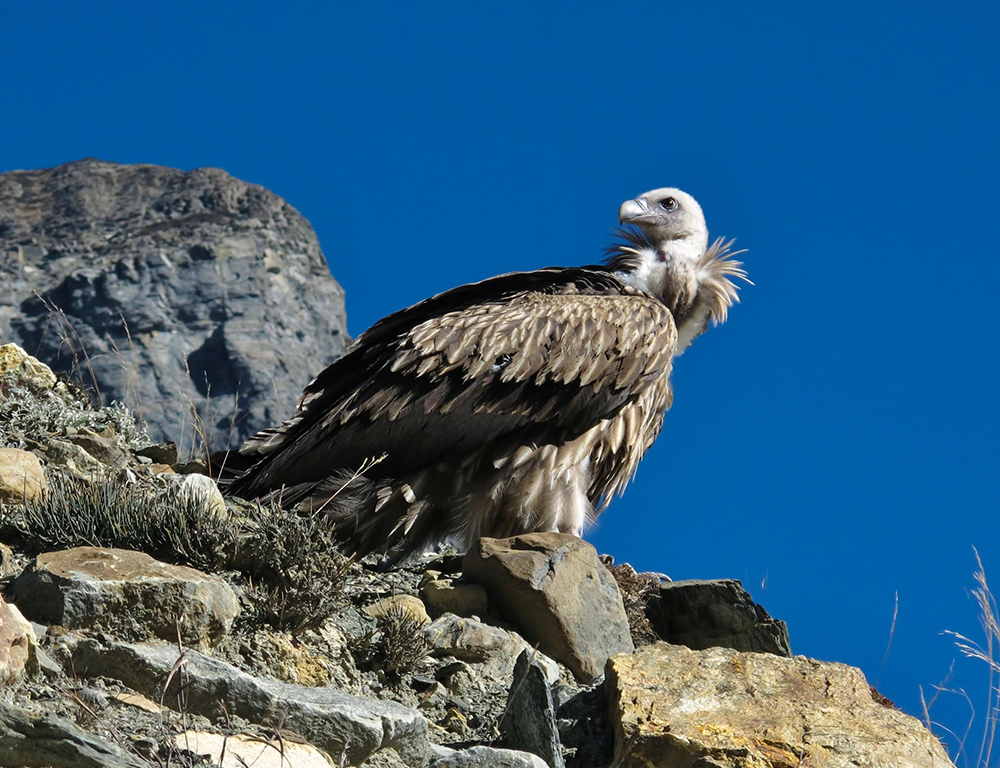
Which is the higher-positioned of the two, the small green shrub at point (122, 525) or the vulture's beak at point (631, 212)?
the vulture's beak at point (631, 212)

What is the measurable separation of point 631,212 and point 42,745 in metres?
6.48

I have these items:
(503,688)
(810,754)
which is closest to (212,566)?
(503,688)

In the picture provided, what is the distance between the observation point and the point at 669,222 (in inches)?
379

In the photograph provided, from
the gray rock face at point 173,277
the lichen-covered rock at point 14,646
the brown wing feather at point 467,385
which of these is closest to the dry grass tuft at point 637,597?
the brown wing feather at point 467,385

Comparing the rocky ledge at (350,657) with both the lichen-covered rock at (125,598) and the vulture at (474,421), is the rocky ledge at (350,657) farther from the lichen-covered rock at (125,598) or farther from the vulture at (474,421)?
the vulture at (474,421)

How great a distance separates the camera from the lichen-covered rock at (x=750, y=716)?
194 inches

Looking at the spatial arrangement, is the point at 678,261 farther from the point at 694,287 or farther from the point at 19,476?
the point at 19,476

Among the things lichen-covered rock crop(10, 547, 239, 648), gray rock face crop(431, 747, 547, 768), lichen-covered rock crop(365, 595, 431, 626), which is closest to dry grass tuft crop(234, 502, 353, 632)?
lichen-covered rock crop(365, 595, 431, 626)

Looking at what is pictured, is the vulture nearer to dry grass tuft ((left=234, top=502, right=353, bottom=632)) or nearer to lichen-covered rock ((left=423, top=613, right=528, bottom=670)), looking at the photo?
dry grass tuft ((left=234, top=502, right=353, bottom=632))

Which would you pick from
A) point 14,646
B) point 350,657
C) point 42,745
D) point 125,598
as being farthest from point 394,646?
point 42,745

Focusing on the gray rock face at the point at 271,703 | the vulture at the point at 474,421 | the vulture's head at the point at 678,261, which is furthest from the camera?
the vulture's head at the point at 678,261

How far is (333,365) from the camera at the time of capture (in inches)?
326

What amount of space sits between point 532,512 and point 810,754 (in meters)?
3.09

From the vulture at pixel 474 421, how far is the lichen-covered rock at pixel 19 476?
1264 mm
